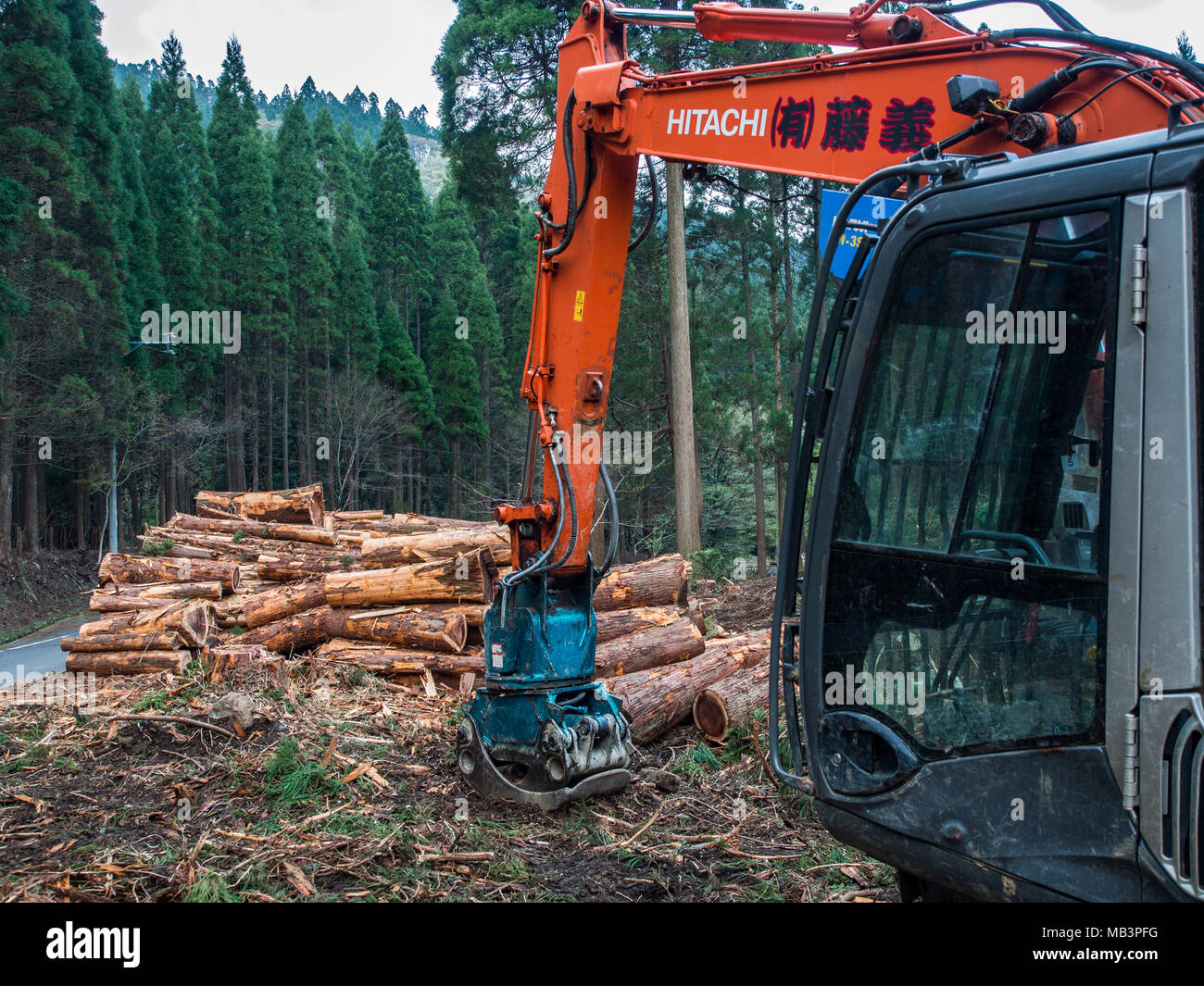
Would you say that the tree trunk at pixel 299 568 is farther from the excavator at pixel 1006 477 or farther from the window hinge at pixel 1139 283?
the window hinge at pixel 1139 283

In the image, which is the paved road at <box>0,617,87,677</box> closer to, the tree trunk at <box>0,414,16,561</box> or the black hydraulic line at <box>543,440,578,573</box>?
the tree trunk at <box>0,414,16,561</box>

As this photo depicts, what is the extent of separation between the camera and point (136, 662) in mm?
9531

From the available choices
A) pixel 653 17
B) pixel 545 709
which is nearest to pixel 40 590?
pixel 545 709

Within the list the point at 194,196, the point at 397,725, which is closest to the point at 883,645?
the point at 397,725

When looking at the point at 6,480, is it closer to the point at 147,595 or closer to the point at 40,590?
the point at 40,590

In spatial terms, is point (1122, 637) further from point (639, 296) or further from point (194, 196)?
point (194, 196)

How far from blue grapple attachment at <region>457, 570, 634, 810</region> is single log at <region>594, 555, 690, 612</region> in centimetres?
349

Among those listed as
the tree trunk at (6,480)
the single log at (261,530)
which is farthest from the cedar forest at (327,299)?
the single log at (261,530)

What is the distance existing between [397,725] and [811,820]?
11.2ft

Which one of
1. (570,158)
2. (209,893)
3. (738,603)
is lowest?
(738,603)

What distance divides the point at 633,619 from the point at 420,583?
6.92ft

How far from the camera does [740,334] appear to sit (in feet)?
80.7

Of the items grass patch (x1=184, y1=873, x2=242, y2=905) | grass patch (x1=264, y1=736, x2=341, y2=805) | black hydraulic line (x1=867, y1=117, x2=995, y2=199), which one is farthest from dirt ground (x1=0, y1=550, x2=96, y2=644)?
black hydraulic line (x1=867, y1=117, x2=995, y2=199)

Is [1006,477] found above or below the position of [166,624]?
above
